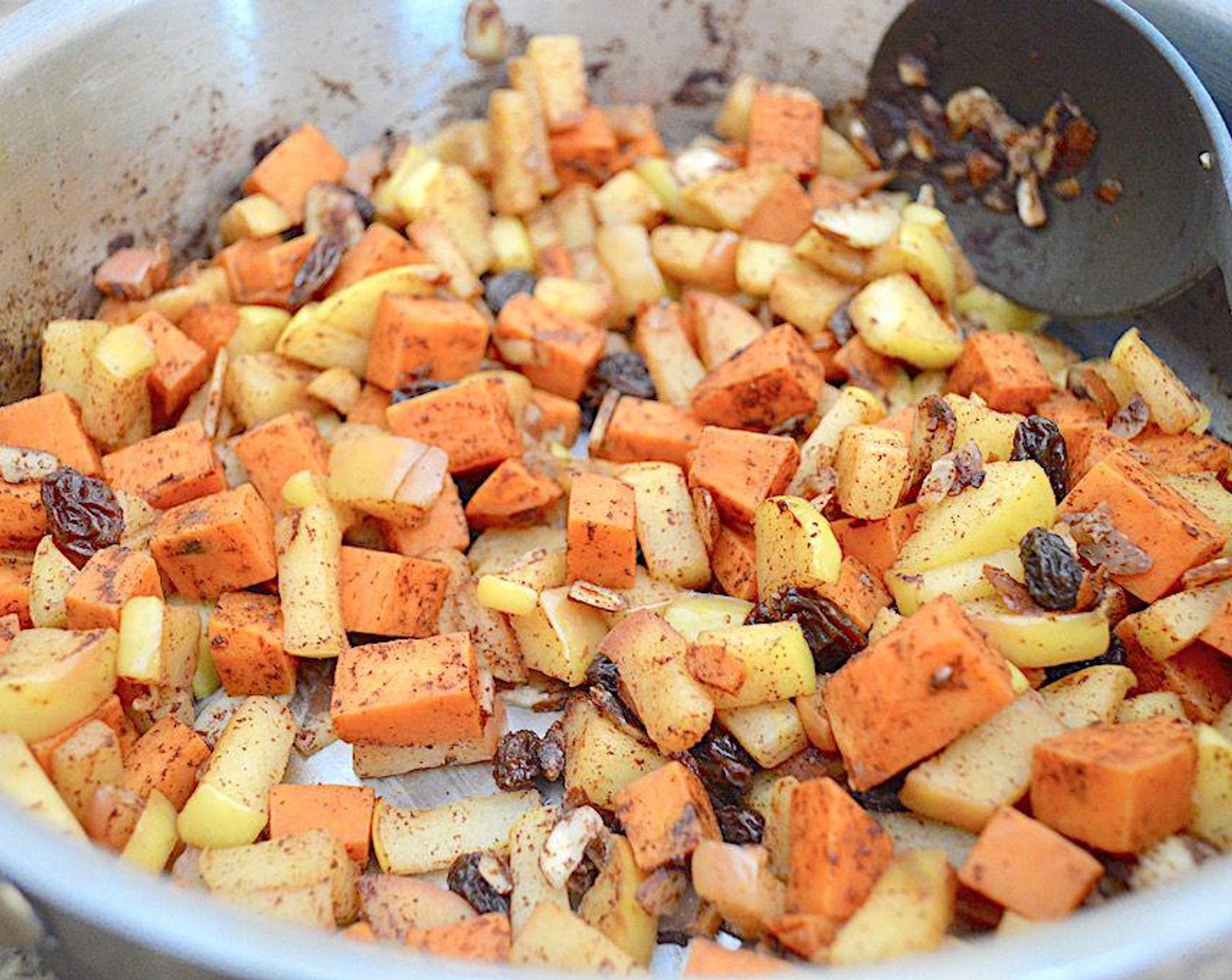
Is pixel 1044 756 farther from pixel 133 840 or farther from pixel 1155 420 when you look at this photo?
pixel 133 840

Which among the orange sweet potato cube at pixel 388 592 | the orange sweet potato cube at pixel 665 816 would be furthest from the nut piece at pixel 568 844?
the orange sweet potato cube at pixel 388 592

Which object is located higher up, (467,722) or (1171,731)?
(1171,731)

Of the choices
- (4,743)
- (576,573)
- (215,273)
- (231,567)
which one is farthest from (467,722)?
(215,273)

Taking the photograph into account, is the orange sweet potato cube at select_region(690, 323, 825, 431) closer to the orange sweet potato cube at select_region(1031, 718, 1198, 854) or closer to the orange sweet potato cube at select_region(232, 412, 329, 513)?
the orange sweet potato cube at select_region(232, 412, 329, 513)

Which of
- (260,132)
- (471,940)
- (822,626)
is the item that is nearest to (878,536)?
(822,626)

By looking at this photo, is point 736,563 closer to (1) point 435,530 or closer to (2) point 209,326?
(1) point 435,530

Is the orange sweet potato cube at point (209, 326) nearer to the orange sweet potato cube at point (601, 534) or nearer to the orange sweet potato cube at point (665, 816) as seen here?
the orange sweet potato cube at point (601, 534)
